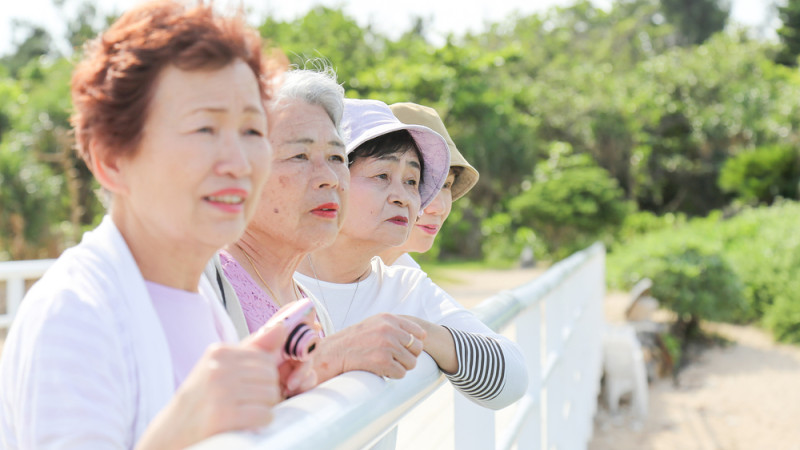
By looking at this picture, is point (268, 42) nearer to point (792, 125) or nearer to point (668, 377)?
point (668, 377)

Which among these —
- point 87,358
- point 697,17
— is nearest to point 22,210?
point 87,358

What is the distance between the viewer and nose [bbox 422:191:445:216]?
7.66ft

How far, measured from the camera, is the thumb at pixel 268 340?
791 millimetres

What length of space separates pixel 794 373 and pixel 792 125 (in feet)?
40.8

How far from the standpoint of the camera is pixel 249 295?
1.31 metres

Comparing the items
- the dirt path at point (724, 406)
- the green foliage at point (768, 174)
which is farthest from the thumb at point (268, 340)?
the green foliage at point (768, 174)

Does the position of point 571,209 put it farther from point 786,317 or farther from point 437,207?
point 437,207

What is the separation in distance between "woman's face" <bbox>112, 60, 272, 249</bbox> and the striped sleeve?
2.18ft

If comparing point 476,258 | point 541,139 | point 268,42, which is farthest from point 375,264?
point 541,139

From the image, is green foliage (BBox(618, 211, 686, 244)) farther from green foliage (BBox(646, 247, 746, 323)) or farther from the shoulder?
the shoulder

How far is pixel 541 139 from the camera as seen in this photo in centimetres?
2138

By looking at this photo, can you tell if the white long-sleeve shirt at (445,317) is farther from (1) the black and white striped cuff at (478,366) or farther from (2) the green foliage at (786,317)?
(2) the green foliage at (786,317)

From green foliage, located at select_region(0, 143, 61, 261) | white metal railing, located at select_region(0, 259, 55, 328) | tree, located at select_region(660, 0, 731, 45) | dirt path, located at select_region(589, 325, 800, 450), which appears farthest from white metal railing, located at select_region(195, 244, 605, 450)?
tree, located at select_region(660, 0, 731, 45)

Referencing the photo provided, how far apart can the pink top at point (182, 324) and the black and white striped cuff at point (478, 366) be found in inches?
23.9
